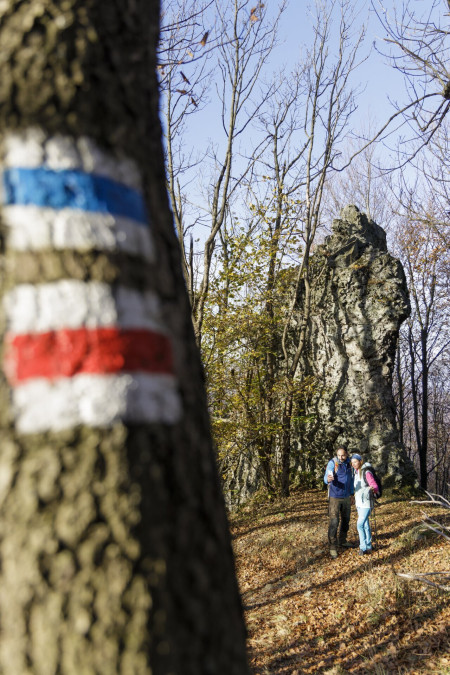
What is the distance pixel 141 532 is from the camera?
844mm

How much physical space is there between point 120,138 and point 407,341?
2737 cm

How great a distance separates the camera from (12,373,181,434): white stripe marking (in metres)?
0.85

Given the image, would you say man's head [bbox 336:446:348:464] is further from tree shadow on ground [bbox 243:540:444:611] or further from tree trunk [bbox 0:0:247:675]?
tree trunk [bbox 0:0:247:675]

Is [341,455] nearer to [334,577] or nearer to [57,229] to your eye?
[334,577]

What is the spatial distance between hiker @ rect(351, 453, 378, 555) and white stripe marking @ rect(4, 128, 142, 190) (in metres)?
8.24

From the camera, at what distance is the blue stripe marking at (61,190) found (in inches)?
35.9

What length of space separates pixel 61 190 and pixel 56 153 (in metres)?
0.08

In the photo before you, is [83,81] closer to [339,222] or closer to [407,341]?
[339,222]

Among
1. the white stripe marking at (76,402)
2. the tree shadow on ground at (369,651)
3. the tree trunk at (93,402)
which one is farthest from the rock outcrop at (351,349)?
the white stripe marking at (76,402)

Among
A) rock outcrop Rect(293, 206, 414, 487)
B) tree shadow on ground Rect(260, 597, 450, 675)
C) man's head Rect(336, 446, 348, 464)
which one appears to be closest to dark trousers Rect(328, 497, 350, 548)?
man's head Rect(336, 446, 348, 464)

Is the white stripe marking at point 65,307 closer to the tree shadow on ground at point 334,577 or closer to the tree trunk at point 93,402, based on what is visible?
the tree trunk at point 93,402

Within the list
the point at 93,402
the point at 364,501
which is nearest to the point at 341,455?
the point at 364,501

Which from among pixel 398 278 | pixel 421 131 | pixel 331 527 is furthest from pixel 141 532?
pixel 398 278

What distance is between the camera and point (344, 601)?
6895 mm
